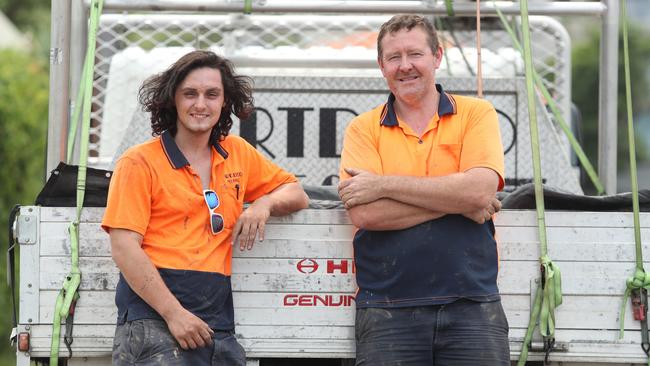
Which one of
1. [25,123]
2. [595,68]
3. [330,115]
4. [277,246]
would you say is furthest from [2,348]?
[595,68]

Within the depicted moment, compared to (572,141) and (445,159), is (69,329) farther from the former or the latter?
(572,141)

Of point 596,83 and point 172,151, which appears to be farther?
point 596,83

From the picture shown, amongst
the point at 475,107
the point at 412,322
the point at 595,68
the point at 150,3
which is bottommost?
the point at 412,322

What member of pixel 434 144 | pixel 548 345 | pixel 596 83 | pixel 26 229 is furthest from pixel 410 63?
pixel 596 83

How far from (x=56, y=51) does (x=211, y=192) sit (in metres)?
1.29

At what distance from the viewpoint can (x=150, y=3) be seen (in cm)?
533

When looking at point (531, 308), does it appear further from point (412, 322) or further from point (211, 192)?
point (211, 192)

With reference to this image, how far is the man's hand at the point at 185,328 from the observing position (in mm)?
3660

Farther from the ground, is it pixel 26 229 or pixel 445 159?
pixel 445 159

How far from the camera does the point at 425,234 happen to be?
3.81 m

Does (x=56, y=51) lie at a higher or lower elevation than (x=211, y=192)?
higher

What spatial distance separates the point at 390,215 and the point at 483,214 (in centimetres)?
32

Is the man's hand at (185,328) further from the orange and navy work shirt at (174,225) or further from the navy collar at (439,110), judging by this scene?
the navy collar at (439,110)

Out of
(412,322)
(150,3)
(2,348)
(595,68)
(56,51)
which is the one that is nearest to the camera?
(412,322)
